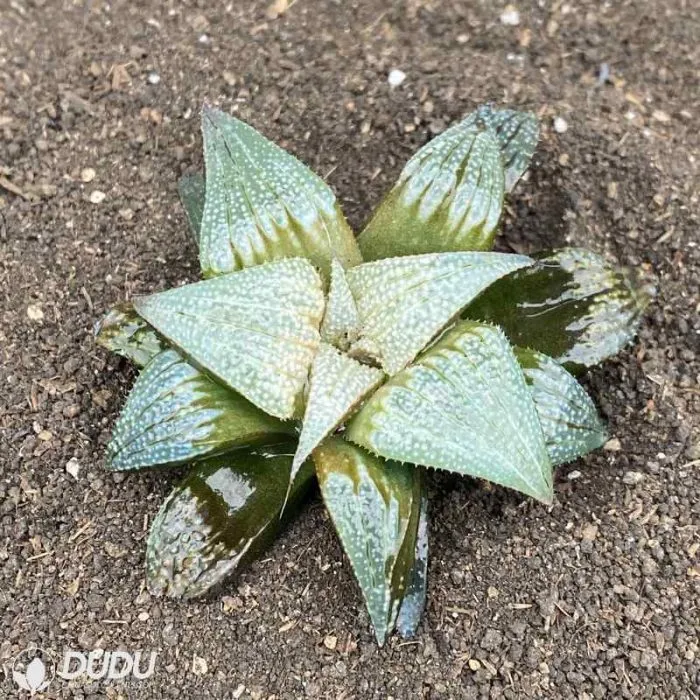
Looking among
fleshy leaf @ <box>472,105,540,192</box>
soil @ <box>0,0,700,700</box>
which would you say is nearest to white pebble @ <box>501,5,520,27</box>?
soil @ <box>0,0,700,700</box>

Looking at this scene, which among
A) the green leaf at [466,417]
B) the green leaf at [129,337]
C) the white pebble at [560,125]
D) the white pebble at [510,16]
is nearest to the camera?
the green leaf at [466,417]

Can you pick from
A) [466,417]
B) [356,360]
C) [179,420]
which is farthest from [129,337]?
[466,417]

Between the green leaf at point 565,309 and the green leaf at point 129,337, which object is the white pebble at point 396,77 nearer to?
the green leaf at point 565,309

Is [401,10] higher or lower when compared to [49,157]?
lower

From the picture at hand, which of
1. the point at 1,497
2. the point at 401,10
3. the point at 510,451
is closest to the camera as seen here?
the point at 510,451

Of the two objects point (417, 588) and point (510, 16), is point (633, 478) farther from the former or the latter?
point (510, 16)

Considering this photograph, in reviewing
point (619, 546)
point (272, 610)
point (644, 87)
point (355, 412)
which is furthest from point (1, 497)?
point (644, 87)

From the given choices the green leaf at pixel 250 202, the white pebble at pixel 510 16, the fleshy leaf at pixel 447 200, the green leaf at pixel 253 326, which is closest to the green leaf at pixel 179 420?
the green leaf at pixel 253 326

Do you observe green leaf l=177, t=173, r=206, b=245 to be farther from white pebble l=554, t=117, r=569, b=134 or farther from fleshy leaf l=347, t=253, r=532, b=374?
white pebble l=554, t=117, r=569, b=134

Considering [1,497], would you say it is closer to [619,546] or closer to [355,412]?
[355,412]
